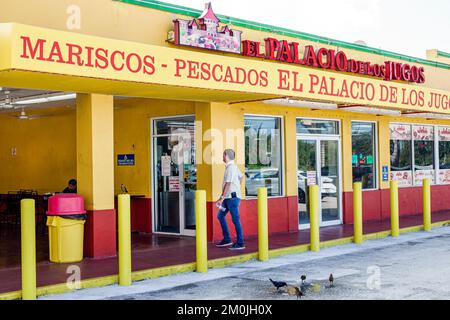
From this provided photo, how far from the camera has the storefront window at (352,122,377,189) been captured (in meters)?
15.6

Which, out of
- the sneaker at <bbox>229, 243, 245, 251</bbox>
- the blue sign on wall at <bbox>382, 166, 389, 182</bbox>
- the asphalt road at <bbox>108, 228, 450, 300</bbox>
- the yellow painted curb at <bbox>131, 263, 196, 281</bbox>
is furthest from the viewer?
the blue sign on wall at <bbox>382, 166, 389, 182</bbox>

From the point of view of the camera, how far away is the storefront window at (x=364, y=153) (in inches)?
613

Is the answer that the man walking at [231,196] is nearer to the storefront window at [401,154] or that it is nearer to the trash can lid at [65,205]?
the trash can lid at [65,205]

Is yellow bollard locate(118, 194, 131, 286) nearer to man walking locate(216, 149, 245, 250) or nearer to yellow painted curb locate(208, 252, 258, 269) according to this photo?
yellow painted curb locate(208, 252, 258, 269)

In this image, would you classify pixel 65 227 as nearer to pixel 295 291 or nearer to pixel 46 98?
pixel 46 98

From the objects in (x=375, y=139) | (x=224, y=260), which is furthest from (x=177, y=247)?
(x=375, y=139)

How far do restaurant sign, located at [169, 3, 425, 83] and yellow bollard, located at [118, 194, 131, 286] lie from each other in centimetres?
341

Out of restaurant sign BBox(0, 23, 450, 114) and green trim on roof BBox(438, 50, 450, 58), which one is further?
green trim on roof BBox(438, 50, 450, 58)

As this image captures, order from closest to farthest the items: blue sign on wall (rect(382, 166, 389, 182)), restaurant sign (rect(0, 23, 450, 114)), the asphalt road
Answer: restaurant sign (rect(0, 23, 450, 114))
the asphalt road
blue sign on wall (rect(382, 166, 389, 182))

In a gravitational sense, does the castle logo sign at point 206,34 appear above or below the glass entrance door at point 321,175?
above

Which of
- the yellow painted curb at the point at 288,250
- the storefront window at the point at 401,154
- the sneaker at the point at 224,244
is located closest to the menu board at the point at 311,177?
the yellow painted curb at the point at 288,250

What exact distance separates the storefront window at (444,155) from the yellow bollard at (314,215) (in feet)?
27.6

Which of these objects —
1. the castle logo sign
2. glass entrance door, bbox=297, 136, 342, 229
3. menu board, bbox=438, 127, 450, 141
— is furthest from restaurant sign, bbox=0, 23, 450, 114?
menu board, bbox=438, 127, 450, 141

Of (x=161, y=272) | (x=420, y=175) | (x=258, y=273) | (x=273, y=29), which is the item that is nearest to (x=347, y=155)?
(x=420, y=175)
